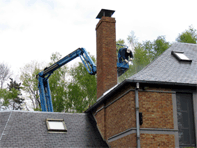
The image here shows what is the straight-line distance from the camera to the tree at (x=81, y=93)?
36.0 metres

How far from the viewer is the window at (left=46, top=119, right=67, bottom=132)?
13.7m

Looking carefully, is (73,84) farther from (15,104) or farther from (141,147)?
(141,147)

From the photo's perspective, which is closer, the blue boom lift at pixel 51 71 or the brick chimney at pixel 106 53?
the brick chimney at pixel 106 53

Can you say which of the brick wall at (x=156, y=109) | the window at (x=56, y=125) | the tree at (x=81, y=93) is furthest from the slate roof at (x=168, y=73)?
the tree at (x=81, y=93)

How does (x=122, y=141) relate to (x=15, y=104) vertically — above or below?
below

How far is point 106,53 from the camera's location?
55.7ft

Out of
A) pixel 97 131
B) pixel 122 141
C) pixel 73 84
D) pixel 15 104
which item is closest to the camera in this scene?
pixel 122 141

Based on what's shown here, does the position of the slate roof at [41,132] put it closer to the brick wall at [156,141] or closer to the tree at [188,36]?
the brick wall at [156,141]

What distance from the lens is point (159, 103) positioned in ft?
37.8

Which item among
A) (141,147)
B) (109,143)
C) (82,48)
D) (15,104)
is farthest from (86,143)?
(15,104)

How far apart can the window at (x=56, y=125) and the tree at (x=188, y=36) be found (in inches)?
1085

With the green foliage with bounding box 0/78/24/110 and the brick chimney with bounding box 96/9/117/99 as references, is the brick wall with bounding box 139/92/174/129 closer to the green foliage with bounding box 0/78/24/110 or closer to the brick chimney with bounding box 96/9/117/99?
the brick chimney with bounding box 96/9/117/99

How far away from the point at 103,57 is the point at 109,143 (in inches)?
212

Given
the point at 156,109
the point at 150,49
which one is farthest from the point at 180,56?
the point at 150,49
